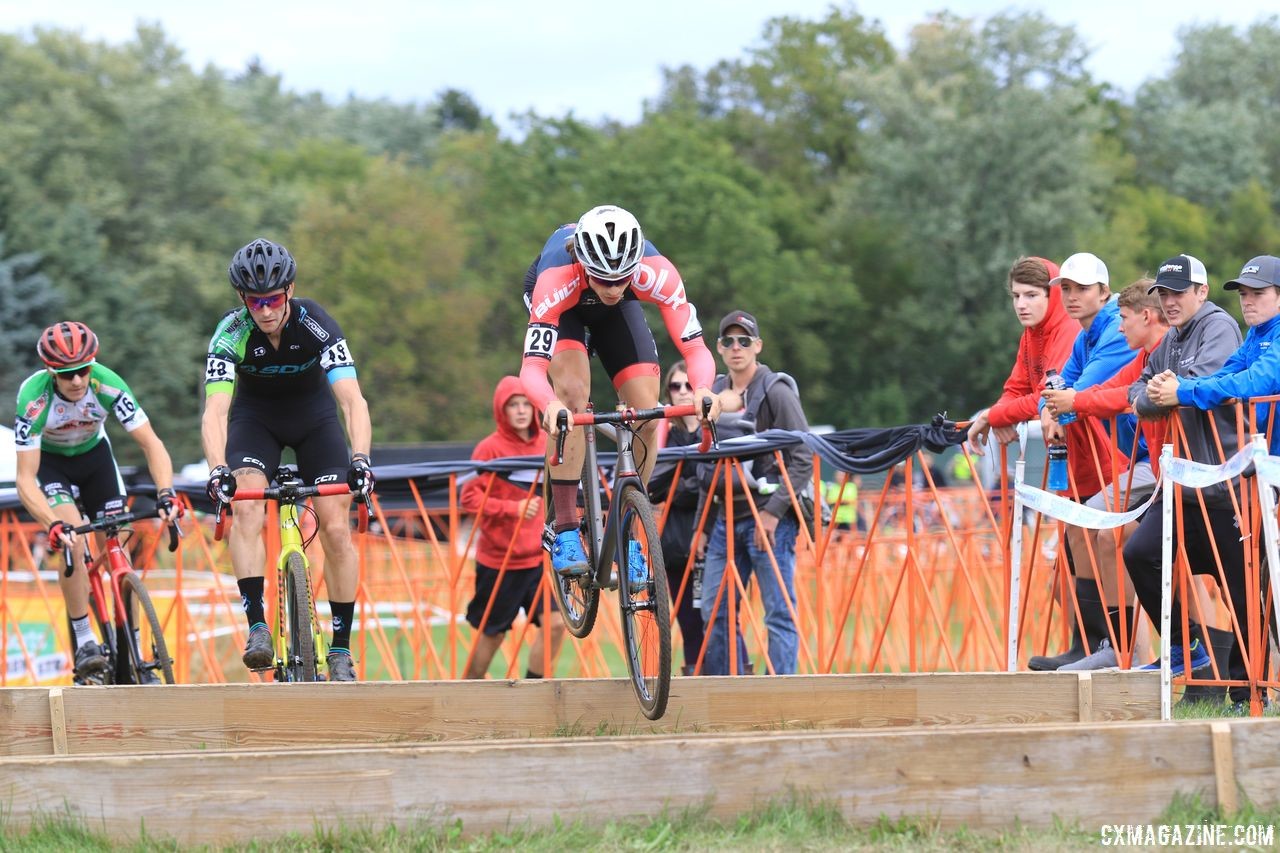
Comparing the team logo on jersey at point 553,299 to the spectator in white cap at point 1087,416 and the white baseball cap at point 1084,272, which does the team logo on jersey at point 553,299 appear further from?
the white baseball cap at point 1084,272

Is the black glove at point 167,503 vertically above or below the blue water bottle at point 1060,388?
below

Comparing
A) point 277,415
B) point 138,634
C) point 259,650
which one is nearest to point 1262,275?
point 277,415

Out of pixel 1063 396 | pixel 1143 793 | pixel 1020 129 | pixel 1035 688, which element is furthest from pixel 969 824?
pixel 1020 129

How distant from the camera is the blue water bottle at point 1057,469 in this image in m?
8.43

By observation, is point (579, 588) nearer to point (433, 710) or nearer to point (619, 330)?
point (433, 710)

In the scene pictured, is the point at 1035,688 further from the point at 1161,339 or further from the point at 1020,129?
the point at 1020,129

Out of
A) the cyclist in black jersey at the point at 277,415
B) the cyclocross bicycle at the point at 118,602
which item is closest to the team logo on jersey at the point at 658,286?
the cyclist in black jersey at the point at 277,415

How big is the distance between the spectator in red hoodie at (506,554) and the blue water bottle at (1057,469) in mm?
3284

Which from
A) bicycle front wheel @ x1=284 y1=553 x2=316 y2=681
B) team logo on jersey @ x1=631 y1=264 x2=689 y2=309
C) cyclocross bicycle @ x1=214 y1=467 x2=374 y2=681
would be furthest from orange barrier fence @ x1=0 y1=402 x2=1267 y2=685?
team logo on jersey @ x1=631 y1=264 x2=689 y2=309

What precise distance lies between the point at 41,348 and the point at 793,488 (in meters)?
4.51

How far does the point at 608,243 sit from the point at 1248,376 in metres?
2.98

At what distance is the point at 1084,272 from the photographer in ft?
27.7

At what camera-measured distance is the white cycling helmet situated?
21.6ft

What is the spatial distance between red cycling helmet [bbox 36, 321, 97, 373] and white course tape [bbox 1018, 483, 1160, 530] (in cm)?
542
